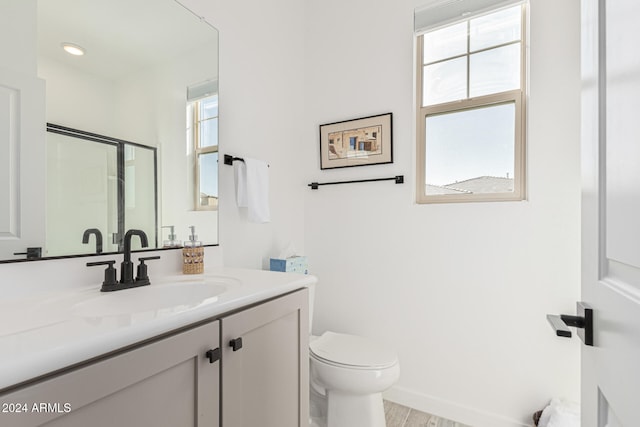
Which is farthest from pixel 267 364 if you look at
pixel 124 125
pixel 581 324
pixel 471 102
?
pixel 471 102

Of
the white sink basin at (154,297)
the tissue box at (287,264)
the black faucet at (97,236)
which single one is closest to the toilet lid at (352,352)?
the tissue box at (287,264)

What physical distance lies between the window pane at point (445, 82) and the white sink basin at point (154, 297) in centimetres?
161

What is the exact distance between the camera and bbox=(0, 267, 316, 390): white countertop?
48cm

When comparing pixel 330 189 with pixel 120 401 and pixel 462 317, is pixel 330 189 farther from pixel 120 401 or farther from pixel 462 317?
pixel 120 401

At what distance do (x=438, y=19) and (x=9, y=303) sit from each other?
2273 mm

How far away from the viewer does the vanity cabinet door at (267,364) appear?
82 centimetres

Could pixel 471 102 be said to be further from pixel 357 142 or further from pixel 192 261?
pixel 192 261

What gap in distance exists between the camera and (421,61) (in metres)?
1.87

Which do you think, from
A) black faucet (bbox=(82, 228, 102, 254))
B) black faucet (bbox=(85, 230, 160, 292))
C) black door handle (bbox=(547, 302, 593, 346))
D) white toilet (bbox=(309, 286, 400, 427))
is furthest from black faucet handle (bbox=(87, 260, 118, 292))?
black door handle (bbox=(547, 302, 593, 346))

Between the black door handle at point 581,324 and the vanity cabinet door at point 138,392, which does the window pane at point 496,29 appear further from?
the vanity cabinet door at point 138,392

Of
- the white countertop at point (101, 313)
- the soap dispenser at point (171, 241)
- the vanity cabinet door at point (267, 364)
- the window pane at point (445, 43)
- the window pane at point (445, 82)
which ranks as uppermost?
the window pane at point (445, 43)

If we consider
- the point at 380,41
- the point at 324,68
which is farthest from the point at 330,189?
the point at 380,41

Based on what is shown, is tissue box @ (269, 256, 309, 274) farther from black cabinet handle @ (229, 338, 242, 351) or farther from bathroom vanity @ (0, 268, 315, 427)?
black cabinet handle @ (229, 338, 242, 351)

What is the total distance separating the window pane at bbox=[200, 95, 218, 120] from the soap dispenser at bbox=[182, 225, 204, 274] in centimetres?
63
